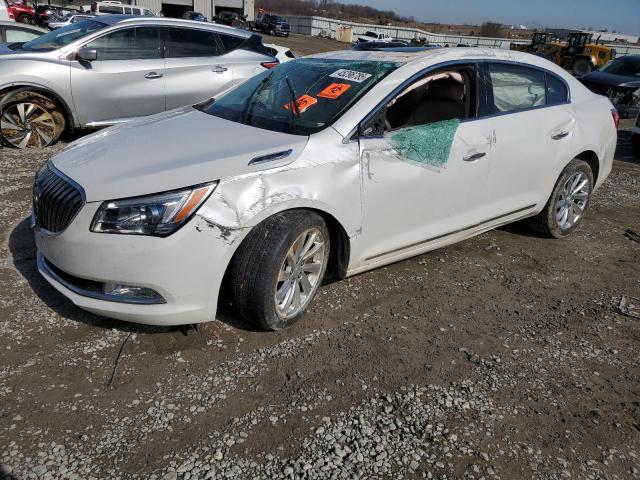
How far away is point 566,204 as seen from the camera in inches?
191

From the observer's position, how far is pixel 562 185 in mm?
4641

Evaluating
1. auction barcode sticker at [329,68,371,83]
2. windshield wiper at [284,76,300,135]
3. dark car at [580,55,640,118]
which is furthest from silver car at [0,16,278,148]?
dark car at [580,55,640,118]

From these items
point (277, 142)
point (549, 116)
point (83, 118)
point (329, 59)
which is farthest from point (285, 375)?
point (83, 118)

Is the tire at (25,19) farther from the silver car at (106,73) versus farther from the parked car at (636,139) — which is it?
the parked car at (636,139)

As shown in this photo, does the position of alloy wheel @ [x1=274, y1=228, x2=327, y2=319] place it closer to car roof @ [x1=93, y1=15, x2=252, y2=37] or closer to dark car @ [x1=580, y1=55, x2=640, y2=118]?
car roof @ [x1=93, y1=15, x2=252, y2=37]

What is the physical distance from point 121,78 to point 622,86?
451 inches

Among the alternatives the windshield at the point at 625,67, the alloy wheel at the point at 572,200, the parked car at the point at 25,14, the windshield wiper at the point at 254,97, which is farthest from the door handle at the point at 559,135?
the parked car at the point at 25,14

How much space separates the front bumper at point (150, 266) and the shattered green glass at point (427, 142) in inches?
53.8

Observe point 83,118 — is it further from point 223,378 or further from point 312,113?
point 223,378

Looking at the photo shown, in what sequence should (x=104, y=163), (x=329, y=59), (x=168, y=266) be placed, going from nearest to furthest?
(x=168, y=266) < (x=104, y=163) < (x=329, y=59)

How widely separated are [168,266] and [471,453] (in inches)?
65.7

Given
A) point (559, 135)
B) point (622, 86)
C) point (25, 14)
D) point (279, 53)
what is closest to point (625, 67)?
point (622, 86)

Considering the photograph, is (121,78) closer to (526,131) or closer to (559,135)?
(526,131)

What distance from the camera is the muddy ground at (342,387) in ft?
7.50
